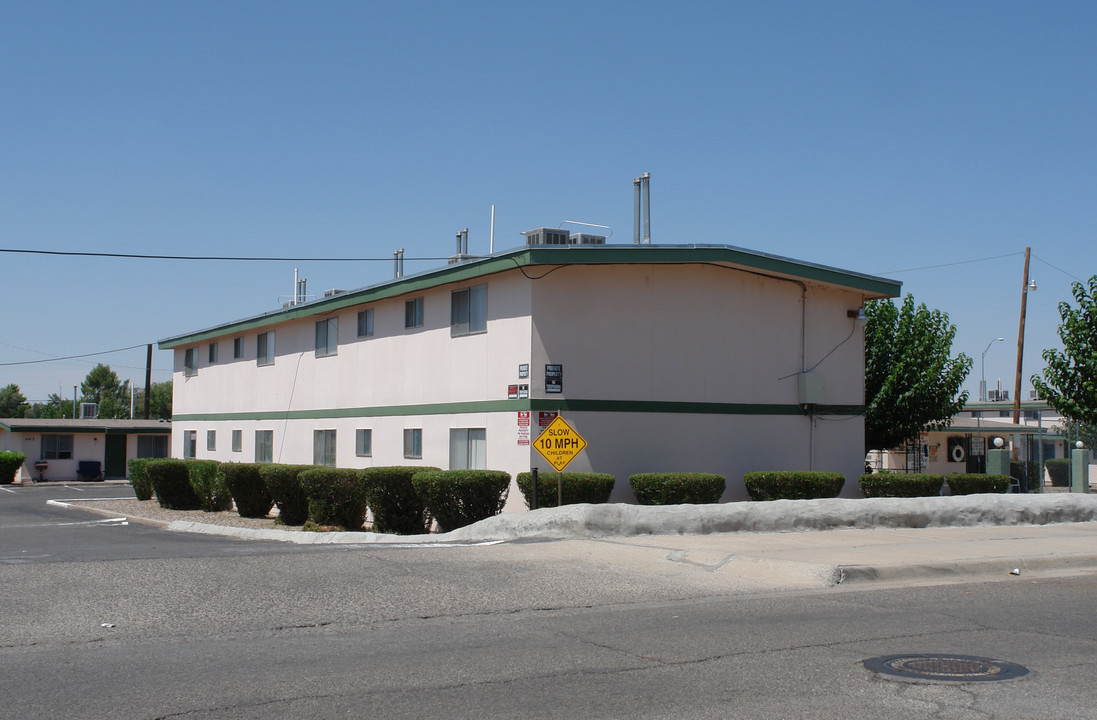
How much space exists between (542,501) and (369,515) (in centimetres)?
634

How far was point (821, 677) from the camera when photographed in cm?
726

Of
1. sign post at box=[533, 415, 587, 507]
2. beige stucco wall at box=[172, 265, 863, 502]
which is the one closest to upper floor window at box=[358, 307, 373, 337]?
beige stucco wall at box=[172, 265, 863, 502]

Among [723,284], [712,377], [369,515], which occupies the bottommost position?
[369,515]

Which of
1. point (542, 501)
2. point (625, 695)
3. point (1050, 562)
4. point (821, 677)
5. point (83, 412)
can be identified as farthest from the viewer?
point (83, 412)

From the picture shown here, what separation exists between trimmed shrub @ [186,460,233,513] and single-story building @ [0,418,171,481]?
28487 mm

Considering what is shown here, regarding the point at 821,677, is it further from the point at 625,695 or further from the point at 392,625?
the point at 392,625

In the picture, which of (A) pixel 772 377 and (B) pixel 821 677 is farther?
(A) pixel 772 377

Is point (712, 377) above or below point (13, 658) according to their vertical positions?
above

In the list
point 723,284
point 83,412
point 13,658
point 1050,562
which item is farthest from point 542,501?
point 83,412

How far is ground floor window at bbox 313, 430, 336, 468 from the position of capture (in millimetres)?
27953

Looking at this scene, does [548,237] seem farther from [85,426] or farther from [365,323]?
[85,426]

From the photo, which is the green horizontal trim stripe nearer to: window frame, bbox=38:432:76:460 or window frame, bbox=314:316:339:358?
window frame, bbox=314:316:339:358

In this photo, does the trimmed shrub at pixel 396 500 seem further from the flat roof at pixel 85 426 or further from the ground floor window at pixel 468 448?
the flat roof at pixel 85 426

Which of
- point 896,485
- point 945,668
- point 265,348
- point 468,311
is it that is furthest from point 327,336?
point 945,668
